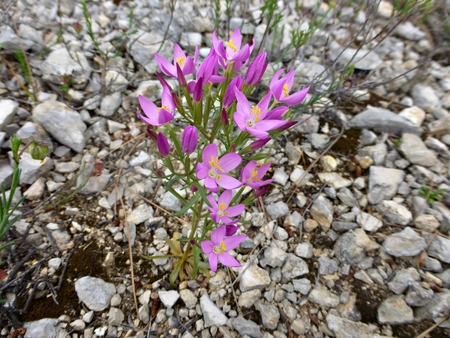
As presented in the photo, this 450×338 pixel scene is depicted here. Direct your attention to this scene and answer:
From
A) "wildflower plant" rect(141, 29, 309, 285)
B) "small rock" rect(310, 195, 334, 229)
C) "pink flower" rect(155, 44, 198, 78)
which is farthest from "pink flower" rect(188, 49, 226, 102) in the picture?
"small rock" rect(310, 195, 334, 229)

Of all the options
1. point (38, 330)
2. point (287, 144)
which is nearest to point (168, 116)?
point (38, 330)

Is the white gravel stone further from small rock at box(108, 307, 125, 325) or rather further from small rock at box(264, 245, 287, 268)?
small rock at box(264, 245, 287, 268)

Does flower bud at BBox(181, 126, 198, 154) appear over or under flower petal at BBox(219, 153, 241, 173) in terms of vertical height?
over

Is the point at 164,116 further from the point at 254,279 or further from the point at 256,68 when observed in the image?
the point at 254,279

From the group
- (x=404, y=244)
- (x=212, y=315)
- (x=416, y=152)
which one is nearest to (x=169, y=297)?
(x=212, y=315)

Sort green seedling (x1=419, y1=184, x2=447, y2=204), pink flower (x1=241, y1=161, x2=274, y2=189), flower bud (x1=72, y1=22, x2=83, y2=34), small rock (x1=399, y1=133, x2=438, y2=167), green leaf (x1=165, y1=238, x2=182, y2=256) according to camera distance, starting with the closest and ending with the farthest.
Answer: pink flower (x1=241, y1=161, x2=274, y2=189), green leaf (x1=165, y1=238, x2=182, y2=256), green seedling (x1=419, y1=184, x2=447, y2=204), small rock (x1=399, y1=133, x2=438, y2=167), flower bud (x1=72, y1=22, x2=83, y2=34)

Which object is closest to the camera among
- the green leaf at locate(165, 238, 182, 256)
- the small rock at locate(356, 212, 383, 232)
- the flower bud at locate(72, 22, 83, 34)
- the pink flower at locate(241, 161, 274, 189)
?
the pink flower at locate(241, 161, 274, 189)
